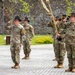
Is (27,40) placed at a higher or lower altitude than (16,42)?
lower

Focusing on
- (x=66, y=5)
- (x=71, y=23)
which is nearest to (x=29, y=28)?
(x=71, y=23)

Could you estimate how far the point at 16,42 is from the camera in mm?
15812

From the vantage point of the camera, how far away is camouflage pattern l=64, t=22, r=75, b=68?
47.3 ft

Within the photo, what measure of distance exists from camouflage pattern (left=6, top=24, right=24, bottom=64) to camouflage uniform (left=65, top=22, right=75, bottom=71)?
206 cm

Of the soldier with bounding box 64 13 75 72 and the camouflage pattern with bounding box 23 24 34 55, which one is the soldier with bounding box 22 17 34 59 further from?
the soldier with bounding box 64 13 75 72

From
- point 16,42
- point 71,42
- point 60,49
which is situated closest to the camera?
point 71,42

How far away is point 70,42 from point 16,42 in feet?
7.45

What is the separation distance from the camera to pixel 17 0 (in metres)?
47.9

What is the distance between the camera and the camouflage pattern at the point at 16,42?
51.9 ft

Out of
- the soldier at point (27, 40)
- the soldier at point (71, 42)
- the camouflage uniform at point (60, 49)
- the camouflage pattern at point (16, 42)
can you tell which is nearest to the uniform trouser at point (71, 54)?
the soldier at point (71, 42)

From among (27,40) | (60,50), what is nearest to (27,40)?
(27,40)

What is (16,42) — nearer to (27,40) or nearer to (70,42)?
(70,42)

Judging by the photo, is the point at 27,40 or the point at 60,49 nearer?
the point at 60,49

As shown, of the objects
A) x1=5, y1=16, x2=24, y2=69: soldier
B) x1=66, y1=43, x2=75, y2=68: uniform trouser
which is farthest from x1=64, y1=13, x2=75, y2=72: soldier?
x1=5, y1=16, x2=24, y2=69: soldier
